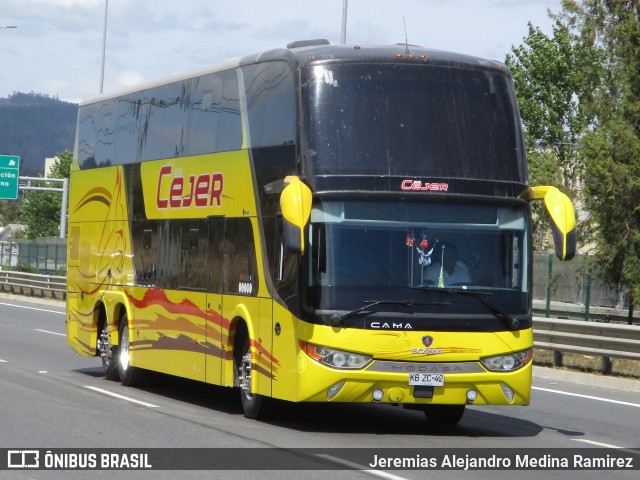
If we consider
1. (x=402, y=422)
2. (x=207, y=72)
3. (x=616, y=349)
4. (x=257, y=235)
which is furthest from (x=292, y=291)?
(x=616, y=349)

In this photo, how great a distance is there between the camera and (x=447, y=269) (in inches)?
495

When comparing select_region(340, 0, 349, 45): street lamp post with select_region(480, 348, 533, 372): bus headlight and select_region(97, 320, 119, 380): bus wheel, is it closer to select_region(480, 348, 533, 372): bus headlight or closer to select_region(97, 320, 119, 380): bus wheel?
select_region(97, 320, 119, 380): bus wheel

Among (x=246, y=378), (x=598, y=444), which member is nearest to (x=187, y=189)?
(x=246, y=378)

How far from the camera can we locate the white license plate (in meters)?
12.4

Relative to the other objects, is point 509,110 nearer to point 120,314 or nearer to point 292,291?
point 292,291

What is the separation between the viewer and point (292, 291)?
12.8m

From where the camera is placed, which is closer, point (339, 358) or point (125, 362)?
point (339, 358)

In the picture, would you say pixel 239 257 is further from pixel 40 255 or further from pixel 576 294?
pixel 40 255

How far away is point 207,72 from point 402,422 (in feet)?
15.9

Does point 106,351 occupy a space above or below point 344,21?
below

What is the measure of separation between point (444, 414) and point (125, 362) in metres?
5.97

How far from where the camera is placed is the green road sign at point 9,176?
188 feet

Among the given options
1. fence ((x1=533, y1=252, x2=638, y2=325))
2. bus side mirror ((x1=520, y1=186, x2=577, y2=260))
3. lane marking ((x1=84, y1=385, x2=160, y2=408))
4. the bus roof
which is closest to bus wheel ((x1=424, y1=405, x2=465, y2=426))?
bus side mirror ((x1=520, y1=186, x2=577, y2=260))

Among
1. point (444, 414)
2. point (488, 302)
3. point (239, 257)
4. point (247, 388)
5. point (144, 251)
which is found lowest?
point (444, 414)
